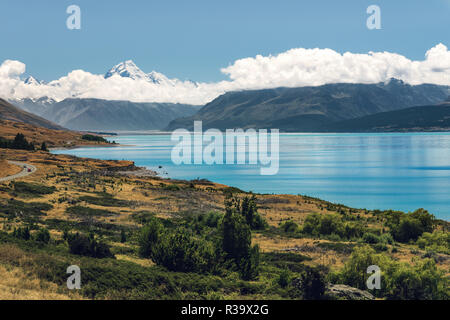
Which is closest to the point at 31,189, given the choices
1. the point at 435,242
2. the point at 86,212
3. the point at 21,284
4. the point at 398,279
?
the point at 86,212

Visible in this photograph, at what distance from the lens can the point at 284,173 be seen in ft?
454

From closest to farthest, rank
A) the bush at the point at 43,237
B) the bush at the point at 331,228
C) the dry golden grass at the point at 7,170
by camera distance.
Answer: the bush at the point at 43,237 < the bush at the point at 331,228 < the dry golden grass at the point at 7,170

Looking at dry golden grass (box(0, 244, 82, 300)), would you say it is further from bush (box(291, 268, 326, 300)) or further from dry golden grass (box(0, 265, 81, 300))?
bush (box(291, 268, 326, 300))

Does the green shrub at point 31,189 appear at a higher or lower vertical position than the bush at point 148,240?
higher

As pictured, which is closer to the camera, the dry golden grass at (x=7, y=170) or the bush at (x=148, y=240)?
the bush at (x=148, y=240)

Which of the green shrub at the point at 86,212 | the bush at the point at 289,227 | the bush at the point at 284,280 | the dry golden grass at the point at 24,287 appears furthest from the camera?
the green shrub at the point at 86,212

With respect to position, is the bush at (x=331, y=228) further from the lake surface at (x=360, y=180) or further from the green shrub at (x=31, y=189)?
the green shrub at (x=31, y=189)

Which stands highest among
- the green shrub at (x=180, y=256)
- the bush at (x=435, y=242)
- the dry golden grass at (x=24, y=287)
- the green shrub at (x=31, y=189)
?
the green shrub at (x=31, y=189)

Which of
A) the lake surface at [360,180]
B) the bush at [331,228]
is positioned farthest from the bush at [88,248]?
the lake surface at [360,180]

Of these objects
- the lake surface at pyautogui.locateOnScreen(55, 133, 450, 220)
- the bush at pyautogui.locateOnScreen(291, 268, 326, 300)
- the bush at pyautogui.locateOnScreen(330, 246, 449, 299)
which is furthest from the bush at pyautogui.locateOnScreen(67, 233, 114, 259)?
the lake surface at pyautogui.locateOnScreen(55, 133, 450, 220)

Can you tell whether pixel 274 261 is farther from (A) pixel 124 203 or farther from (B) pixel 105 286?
(A) pixel 124 203

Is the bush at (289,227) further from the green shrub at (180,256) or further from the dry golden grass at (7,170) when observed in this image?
the dry golden grass at (7,170)

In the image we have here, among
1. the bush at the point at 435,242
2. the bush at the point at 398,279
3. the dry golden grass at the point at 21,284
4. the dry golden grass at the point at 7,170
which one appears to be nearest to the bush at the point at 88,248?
the dry golden grass at the point at 21,284
